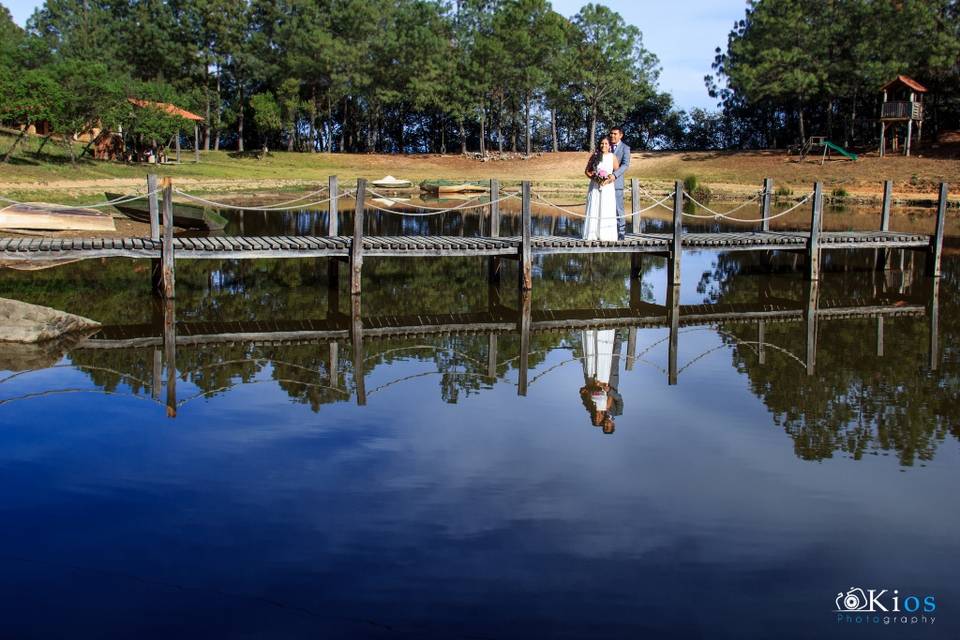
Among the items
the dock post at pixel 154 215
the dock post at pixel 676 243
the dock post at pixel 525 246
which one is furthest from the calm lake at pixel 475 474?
the dock post at pixel 676 243

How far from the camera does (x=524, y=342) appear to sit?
1447 cm

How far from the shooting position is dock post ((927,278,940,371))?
13.7m

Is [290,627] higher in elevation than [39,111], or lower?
lower

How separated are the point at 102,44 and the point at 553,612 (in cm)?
6547

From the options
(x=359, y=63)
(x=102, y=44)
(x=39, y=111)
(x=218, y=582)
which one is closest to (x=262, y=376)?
(x=218, y=582)

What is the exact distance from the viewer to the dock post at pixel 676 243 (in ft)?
59.5

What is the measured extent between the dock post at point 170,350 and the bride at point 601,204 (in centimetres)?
760

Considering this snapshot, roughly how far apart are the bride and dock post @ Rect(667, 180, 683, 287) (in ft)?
3.71

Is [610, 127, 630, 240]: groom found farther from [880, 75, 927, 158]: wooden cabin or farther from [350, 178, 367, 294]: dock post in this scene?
[880, 75, 927, 158]: wooden cabin

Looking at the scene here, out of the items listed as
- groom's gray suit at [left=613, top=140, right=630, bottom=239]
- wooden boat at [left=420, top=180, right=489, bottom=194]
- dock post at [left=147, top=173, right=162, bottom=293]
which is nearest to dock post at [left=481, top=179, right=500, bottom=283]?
groom's gray suit at [left=613, top=140, right=630, bottom=239]

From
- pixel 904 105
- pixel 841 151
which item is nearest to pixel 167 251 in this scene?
pixel 841 151

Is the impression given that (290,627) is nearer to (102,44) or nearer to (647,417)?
(647,417)

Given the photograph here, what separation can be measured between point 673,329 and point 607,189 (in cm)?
379

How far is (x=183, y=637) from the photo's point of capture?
5.84m
